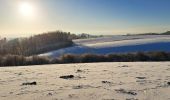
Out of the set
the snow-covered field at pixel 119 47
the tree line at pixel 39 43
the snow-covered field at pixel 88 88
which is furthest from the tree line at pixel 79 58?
the tree line at pixel 39 43

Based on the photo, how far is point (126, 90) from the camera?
25.7 feet

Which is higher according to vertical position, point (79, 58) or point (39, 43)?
point (39, 43)

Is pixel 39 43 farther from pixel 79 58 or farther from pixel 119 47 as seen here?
pixel 79 58

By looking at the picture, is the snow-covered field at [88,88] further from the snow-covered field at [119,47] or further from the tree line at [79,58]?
the snow-covered field at [119,47]

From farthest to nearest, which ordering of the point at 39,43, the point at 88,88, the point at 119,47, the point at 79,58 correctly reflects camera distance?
the point at 39,43
the point at 119,47
the point at 79,58
the point at 88,88

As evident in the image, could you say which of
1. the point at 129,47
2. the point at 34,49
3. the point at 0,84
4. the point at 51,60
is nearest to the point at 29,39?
the point at 34,49

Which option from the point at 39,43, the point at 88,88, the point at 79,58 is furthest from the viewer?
the point at 39,43

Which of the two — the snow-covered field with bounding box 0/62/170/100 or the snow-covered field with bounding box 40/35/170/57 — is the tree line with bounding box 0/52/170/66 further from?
the snow-covered field with bounding box 40/35/170/57

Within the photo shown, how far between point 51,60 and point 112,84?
15.3 metres

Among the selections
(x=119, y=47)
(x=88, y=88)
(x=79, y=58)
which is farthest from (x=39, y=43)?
(x=88, y=88)

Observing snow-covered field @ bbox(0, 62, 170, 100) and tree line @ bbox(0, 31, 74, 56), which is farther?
tree line @ bbox(0, 31, 74, 56)

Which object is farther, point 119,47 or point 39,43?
point 39,43

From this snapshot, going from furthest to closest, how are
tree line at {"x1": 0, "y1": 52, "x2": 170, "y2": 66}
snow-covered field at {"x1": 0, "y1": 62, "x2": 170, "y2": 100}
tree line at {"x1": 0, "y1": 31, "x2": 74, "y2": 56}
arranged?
tree line at {"x1": 0, "y1": 31, "x2": 74, "y2": 56} → tree line at {"x1": 0, "y1": 52, "x2": 170, "y2": 66} → snow-covered field at {"x1": 0, "y1": 62, "x2": 170, "y2": 100}

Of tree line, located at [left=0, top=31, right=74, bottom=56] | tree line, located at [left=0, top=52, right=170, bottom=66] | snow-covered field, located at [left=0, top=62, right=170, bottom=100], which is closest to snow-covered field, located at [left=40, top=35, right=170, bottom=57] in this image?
tree line, located at [left=0, top=31, right=74, bottom=56]
